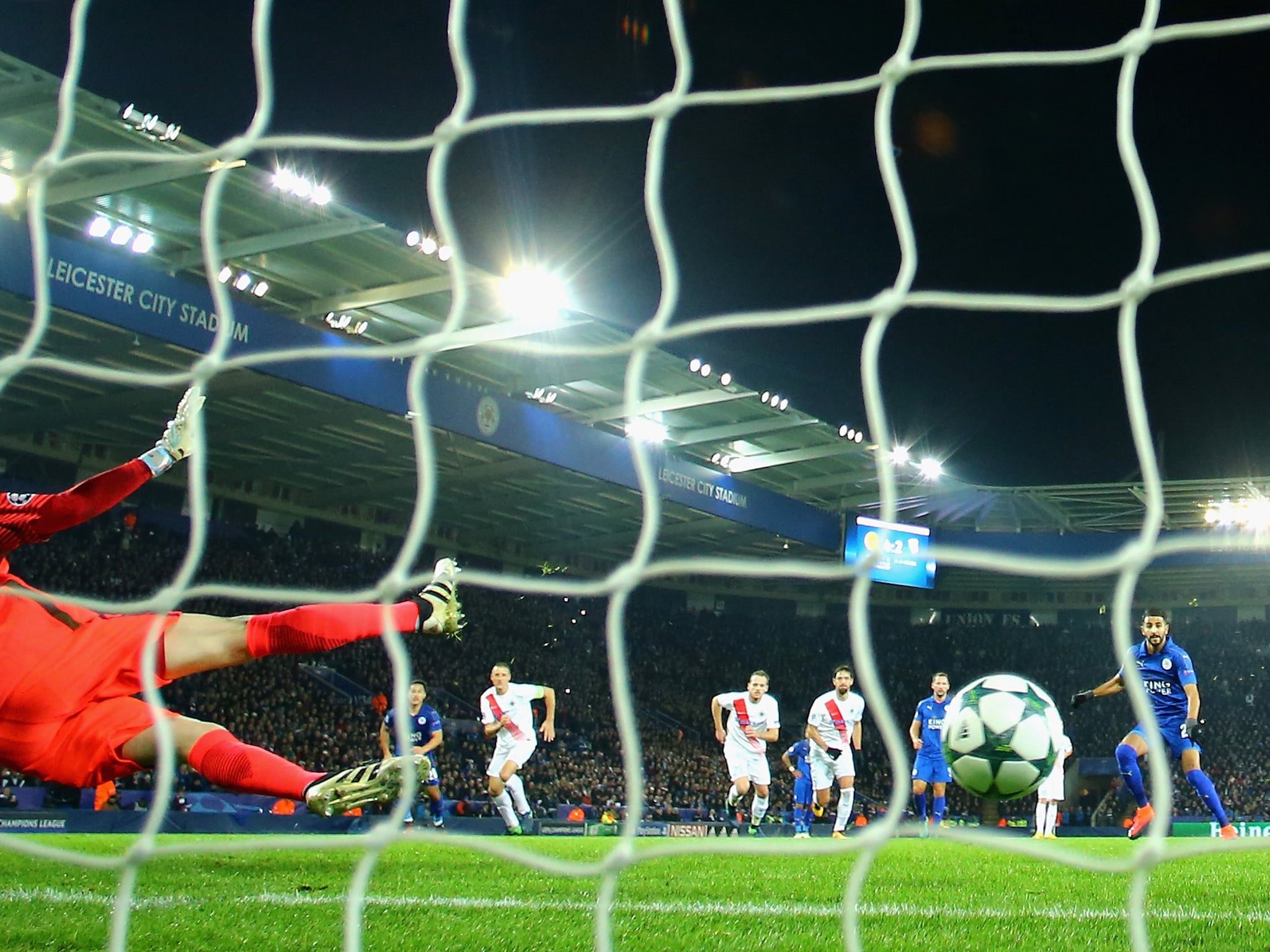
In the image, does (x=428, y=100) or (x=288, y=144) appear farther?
(x=428, y=100)

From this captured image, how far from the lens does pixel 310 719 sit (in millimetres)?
19844

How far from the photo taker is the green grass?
3.80 meters

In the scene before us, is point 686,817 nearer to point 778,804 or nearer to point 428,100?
point 778,804

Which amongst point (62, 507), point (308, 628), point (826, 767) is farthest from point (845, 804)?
point (62, 507)

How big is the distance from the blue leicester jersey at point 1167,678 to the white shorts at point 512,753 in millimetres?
Result: 5653

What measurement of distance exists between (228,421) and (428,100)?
839 cm

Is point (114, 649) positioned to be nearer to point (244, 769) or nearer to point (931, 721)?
point (244, 769)

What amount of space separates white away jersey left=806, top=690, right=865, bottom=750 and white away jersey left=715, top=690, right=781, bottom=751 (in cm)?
42

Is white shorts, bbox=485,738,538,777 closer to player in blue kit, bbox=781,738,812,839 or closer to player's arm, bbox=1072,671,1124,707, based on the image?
player in blue kit, bbox=781,738,812,839

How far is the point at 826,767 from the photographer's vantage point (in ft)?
41.5

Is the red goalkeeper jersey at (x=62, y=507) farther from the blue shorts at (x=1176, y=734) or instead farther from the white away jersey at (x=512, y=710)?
the white away jersey at (x=512, y=710)

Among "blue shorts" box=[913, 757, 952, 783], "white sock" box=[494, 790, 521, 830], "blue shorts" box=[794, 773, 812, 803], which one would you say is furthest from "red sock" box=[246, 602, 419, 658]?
"blue shorts" box=[794, 773, 812, 803]

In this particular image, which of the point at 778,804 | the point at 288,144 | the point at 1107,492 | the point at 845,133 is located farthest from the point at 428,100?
the point at 1107,492

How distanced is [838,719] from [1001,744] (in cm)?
611
